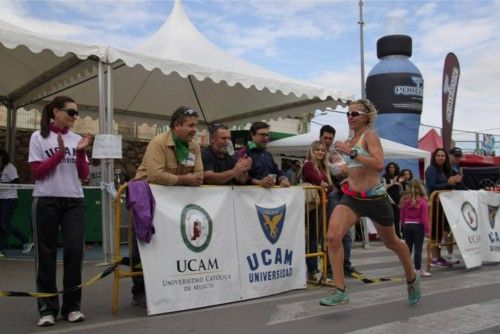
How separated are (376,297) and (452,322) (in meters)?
1.17

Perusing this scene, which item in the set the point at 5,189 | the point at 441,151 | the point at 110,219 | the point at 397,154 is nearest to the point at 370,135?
the point at 441,151

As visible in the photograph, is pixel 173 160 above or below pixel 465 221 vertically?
above

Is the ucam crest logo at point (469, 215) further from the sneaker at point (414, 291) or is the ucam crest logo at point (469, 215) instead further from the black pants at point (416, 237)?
the sneaker at point (414, 291)

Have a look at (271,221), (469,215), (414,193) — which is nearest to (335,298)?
(271,221)

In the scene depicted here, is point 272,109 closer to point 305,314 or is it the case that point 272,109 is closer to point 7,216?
point 7,216

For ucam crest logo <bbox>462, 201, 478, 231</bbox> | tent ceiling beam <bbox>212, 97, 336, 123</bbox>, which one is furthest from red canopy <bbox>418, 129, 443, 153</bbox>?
ucam crest logo <bbox>462, 201, 478, 231</bbox>

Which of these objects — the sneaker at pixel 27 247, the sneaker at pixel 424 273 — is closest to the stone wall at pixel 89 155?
the sneaker at pixel 27 247

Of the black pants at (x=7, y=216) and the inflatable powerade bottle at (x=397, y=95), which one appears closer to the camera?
the black pants at (x=7, y=216)

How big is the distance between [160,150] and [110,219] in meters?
3.30

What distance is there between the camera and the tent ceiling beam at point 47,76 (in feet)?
28.7

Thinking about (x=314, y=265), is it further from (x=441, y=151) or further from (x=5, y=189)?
(x=5, y=189)

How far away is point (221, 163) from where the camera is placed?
5.82 meters

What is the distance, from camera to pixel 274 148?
15.3 metres

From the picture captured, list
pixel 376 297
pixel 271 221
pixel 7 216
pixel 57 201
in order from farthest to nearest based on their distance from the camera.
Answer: pixel 7 216 → pixel 271 221 → pixel 376 297 → pixel 57 201
